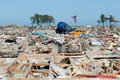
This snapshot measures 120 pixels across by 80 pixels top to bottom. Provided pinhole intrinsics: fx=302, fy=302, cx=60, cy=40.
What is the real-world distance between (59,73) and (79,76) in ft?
4.54

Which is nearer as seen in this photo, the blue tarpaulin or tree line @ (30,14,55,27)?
the blue tarpaulin

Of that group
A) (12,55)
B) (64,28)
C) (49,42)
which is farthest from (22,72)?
(64,28)

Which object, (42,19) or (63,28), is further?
(42,19)

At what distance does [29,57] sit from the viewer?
57.8 ft

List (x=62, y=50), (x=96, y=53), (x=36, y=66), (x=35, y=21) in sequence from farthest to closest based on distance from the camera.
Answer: (x=35, y=21)
(x=62, y=50)
(x=96, y=53)
(x=36, y=66)

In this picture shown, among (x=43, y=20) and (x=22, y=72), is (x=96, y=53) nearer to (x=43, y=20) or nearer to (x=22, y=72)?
(x=22, y=72)

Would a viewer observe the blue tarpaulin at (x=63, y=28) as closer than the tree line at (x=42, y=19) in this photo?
Yes

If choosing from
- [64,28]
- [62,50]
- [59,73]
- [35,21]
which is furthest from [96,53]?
[35,21]

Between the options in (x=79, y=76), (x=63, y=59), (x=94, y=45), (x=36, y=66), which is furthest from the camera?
(x=94, y=45)

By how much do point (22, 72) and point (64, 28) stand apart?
3268 centimetres

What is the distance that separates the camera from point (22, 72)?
12.7 meters

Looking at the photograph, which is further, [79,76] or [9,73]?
[9,73]

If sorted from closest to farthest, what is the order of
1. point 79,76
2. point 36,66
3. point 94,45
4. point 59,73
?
point 79,76
point 59,73
point 36,66
point 94,45

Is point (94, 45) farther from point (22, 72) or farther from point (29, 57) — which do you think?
point (22, 72)
